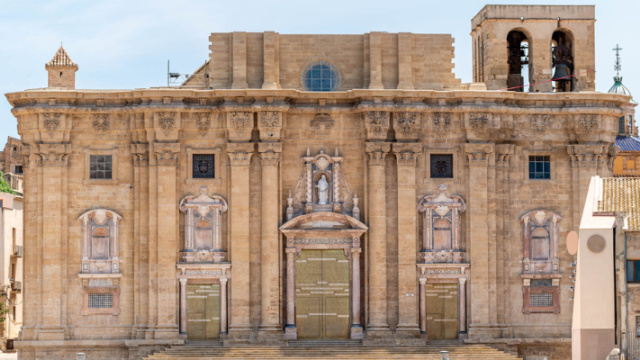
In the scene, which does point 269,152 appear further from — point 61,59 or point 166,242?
point 61,59


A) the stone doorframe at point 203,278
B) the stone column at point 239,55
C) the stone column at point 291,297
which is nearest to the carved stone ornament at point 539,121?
the stone column at point 291,297

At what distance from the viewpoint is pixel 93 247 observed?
2004 inches

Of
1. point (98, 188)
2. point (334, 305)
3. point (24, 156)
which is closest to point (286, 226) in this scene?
point (334, 305)

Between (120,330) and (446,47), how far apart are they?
17681 mm

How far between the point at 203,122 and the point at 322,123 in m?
4.83

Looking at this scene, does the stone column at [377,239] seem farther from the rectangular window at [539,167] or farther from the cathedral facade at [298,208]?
the rectangular window at [539,167]

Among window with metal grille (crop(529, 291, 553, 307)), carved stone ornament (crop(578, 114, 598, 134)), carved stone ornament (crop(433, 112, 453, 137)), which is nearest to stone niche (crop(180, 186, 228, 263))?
carved stone ornament (crop(433, 112, 453, 137))

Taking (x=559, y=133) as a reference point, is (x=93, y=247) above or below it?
below

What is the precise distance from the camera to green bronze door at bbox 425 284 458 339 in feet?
168

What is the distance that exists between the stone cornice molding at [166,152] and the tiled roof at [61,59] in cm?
580

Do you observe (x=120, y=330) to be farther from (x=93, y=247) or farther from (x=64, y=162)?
(x=64, y=162)

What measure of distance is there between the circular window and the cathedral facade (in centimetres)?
70

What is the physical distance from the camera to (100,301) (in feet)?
167

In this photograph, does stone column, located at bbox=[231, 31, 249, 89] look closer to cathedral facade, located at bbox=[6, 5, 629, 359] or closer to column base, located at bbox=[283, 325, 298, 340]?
cathedral facade, located at bbox=[6, 5, 629, 359]
